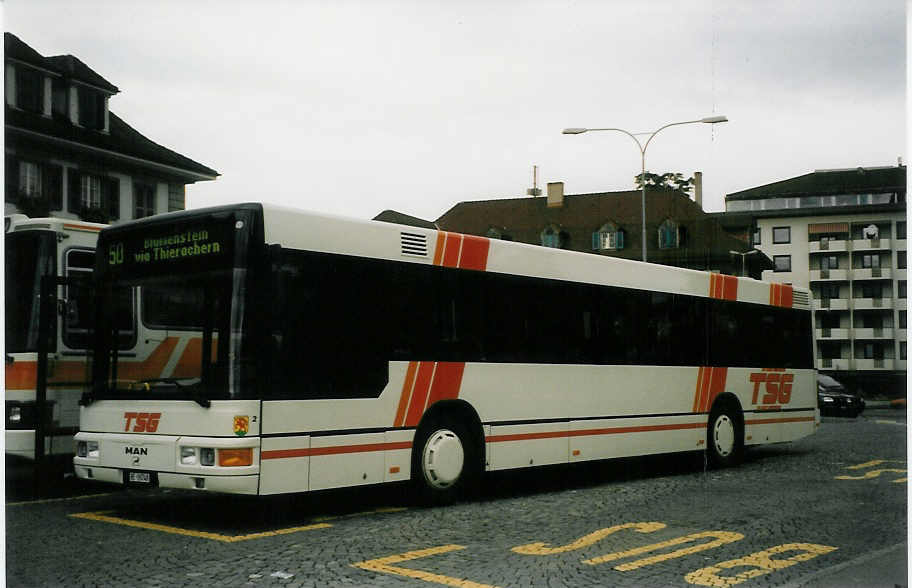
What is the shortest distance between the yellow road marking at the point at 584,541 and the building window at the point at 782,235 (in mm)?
21166

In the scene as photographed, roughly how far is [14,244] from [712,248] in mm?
59130

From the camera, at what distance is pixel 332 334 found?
32.9ft

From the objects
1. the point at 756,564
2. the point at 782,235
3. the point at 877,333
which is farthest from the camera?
the point at 782,235

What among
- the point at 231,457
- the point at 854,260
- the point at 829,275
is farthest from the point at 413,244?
the point at 829,275

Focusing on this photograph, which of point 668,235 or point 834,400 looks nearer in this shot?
point 834,400

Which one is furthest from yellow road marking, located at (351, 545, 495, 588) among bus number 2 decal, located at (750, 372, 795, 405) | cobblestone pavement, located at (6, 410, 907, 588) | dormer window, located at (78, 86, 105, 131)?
bus number 2 decal, located at (750, 372, 795, 405)

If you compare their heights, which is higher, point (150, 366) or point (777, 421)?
point (150, 366)

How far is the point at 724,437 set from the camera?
15.8 meters

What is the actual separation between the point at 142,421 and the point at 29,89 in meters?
2.97

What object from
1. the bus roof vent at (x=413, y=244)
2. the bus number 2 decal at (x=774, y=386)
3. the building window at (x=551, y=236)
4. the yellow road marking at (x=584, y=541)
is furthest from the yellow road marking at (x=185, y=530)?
the building window at (x=551, y=236)

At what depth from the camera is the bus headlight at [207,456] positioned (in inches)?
362

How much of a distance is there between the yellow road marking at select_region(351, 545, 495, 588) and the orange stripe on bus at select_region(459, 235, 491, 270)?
147 inches

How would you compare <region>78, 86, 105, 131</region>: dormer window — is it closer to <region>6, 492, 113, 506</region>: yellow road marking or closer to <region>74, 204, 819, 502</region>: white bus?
<region>74, 204, 819, 502</region>: white bus

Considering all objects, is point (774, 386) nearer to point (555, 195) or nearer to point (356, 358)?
point (356, 358)
